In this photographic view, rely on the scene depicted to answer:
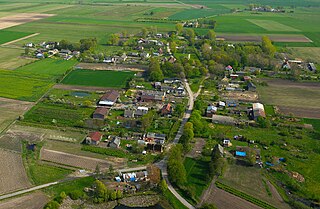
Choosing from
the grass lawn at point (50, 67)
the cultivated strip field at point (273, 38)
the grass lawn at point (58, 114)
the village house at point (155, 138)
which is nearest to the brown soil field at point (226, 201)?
the village house at point (155, 138)

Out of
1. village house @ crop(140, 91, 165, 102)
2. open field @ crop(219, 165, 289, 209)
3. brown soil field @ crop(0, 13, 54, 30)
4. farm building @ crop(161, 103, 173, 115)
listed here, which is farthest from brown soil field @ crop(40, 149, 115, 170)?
brown soil field @ crop(0, 13, 54, 30)

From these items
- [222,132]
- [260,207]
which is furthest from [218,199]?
[222,132]

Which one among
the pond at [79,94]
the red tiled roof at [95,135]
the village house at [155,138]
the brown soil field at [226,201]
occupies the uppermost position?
the pond at [79,94]

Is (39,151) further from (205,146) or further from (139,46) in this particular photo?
(139,46)

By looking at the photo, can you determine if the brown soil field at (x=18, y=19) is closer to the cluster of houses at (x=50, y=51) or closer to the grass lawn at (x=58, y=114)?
the cluster of houses at (x=50, y=51)

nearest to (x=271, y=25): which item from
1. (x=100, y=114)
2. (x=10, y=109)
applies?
(x=100, y=114)

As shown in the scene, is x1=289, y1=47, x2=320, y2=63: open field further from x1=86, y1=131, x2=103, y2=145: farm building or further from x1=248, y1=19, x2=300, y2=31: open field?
x1=86, y1=131, x2=103, y2=145: farm building
